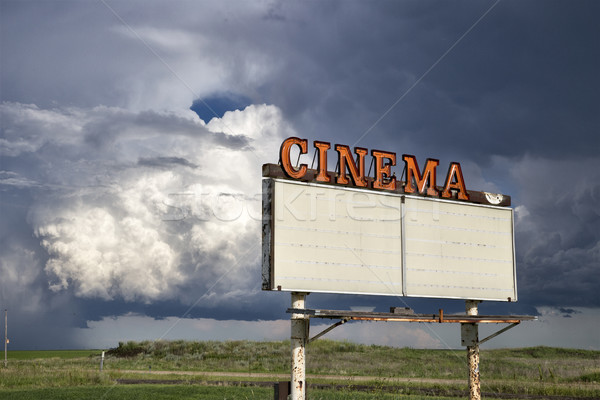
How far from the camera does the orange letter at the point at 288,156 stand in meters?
14.9

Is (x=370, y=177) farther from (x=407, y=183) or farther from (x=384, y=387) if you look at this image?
(x=384, y=387)

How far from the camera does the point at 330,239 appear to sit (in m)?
15.5

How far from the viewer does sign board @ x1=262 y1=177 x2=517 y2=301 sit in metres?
14.8

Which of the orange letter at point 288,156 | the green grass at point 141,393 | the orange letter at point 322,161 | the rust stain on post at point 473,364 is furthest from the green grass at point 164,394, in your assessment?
the orange letter at point 288,156

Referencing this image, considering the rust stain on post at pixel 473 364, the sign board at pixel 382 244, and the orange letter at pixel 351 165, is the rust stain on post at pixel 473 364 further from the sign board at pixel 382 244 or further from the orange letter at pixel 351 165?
the orange letter at pixel 351 165

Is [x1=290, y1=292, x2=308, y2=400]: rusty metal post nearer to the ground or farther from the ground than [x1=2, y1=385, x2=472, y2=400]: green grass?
farther from the ground

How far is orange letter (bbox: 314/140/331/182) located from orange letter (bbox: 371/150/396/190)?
173 cm

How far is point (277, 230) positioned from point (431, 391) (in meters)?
20.6

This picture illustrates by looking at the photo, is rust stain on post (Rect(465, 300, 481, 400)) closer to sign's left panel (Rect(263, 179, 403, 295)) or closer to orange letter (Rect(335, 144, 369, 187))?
sign's left panel (Rect(263, 179, 403, 295))

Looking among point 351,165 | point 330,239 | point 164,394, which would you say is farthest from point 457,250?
point 164,394

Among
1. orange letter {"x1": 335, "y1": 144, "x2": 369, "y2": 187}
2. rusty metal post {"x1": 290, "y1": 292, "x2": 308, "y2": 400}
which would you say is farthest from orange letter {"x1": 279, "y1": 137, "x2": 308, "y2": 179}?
rusty metal post {"x1": 290, "y1": 292, "x2": 308, "y2": 400}

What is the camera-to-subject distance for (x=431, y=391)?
30812 mm

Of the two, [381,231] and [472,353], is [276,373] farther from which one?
[381,231]

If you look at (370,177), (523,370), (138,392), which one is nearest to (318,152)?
(370,177)
